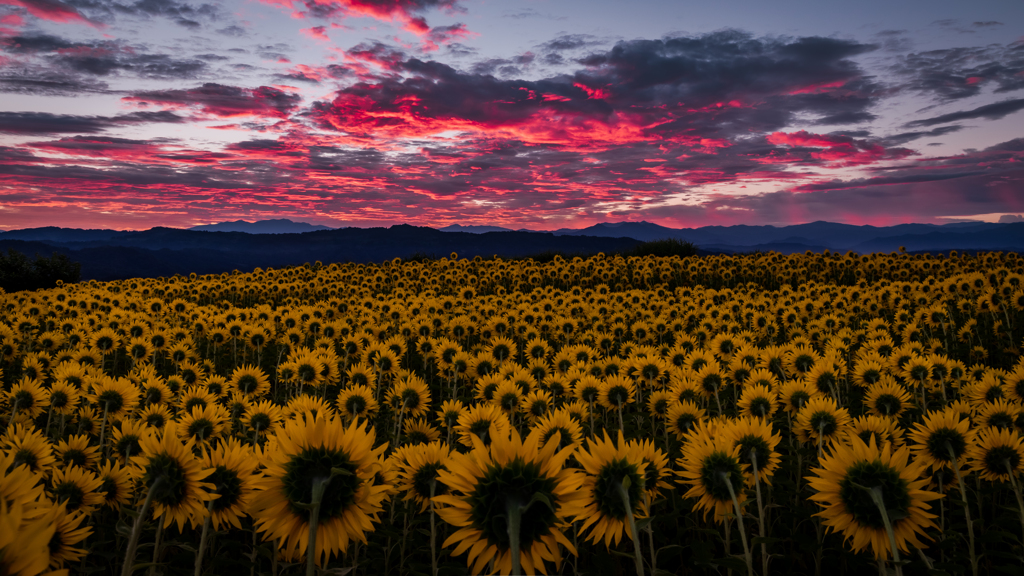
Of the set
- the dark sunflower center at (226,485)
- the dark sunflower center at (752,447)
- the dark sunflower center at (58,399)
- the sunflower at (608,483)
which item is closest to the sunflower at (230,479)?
the dark sunflower center at (226,485)

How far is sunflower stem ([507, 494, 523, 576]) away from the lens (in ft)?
5.03

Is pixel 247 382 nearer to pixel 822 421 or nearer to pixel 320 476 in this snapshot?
pixel 320 476

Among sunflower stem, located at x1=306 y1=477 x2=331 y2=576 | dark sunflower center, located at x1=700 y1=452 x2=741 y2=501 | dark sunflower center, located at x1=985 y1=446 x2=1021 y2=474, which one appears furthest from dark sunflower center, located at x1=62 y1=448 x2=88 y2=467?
dark sunflower center, located at x1=985 y1=446 x2=1021 y2=474

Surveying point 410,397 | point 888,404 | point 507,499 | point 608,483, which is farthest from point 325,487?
point 888,404

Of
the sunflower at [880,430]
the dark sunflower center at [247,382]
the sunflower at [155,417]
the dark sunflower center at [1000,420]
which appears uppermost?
the dark sunflower center at [1000,420]

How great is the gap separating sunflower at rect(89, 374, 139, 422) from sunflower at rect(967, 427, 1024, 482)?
7211 millimetres

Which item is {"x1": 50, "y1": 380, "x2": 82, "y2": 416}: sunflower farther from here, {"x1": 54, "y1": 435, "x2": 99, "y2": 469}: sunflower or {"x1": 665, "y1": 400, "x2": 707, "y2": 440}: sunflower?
{"x1": 665, "y1": 400, "x2": 707, "y2": 440}: sunflower

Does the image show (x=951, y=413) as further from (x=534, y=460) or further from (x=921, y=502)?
(x=534, y=460)

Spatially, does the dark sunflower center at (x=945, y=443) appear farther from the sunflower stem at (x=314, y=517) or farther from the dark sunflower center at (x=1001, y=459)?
the sunflower stem at (x=314, y=517)

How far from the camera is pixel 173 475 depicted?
99.3 inches

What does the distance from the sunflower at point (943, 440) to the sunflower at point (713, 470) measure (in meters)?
1.53

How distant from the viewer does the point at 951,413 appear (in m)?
3.67

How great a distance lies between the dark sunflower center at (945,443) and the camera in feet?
11.5

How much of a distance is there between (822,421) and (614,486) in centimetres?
292
